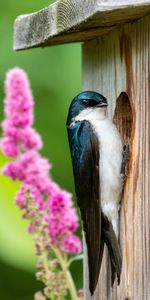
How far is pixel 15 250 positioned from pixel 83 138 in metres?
0.64

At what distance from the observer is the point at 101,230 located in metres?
3.68

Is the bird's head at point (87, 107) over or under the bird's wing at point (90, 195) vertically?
over

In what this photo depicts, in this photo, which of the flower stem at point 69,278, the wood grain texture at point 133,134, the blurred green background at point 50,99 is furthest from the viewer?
the blurred green background at point 50,99

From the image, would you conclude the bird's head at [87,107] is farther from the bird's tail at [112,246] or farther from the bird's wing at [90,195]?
the bird's tail at [112,246]

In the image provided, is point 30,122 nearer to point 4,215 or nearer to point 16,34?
point 16,34

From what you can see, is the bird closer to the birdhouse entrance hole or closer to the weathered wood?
the birdhouse entrance hole

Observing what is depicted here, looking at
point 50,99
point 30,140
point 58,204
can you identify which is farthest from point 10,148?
point 50,99

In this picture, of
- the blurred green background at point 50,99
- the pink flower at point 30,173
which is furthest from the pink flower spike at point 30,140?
the blurred green background at point 50,99

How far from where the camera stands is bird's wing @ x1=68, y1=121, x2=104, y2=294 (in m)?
3.60

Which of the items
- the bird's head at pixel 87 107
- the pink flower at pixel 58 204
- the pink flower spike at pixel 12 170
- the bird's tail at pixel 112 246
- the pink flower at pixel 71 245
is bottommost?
the bird's tail at pixel 112 246

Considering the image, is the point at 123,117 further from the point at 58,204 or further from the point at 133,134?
the point at 58,204

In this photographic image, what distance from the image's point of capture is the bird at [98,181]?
11.8 feet

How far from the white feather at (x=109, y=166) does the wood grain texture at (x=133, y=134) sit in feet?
0.08

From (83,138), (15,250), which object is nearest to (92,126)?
(83,138)
